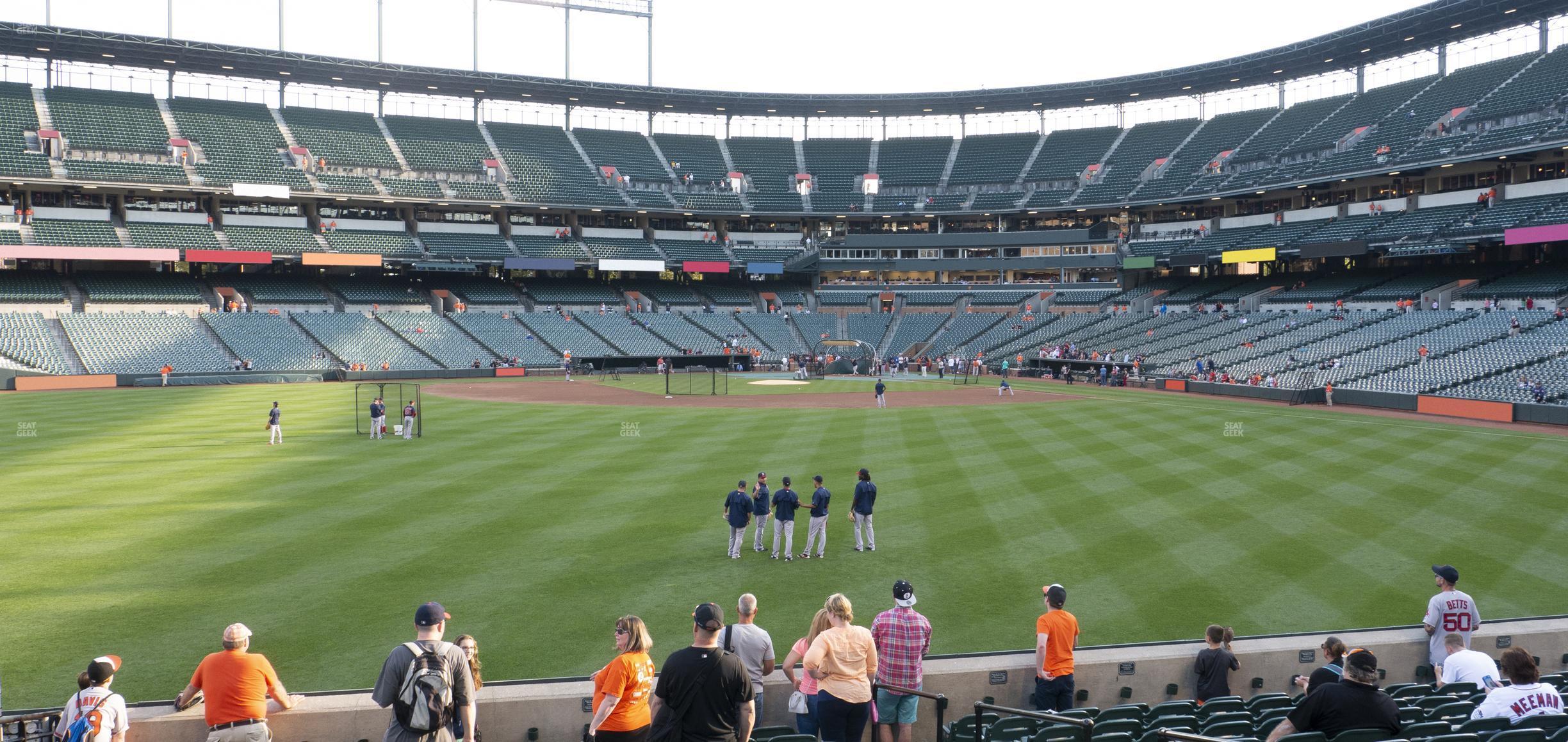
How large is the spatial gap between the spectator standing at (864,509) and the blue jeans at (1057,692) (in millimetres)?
7194

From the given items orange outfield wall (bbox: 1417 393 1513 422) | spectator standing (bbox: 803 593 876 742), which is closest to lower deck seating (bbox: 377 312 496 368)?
orange outfield wall (bbox: 1417 393 1513 422)

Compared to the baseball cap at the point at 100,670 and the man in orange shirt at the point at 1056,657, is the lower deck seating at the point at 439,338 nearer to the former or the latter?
the baseball cap at the point at 100,670

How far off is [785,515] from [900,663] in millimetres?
7708

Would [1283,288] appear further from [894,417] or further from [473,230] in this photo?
[473,230]

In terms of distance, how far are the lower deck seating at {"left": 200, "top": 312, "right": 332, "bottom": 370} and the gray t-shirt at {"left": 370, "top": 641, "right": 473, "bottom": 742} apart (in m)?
62.1

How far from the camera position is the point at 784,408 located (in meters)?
42.2

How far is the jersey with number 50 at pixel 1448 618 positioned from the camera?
10438mm

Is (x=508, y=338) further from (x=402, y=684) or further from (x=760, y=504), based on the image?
(x=402, y=684)

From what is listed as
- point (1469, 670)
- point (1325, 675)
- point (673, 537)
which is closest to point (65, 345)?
point (673, 537)

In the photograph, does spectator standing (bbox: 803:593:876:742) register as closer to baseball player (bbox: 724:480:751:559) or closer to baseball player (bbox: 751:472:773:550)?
baseball player (bbox: 724:480:751:559)

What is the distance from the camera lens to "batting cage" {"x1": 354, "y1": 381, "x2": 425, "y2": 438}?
3272 cm

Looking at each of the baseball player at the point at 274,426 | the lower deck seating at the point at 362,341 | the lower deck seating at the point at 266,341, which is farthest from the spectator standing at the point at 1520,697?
the lower deck seating at the point at 266,341

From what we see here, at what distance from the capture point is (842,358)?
2921 inches

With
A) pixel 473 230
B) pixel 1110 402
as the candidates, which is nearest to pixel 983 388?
pixel 1110 402
